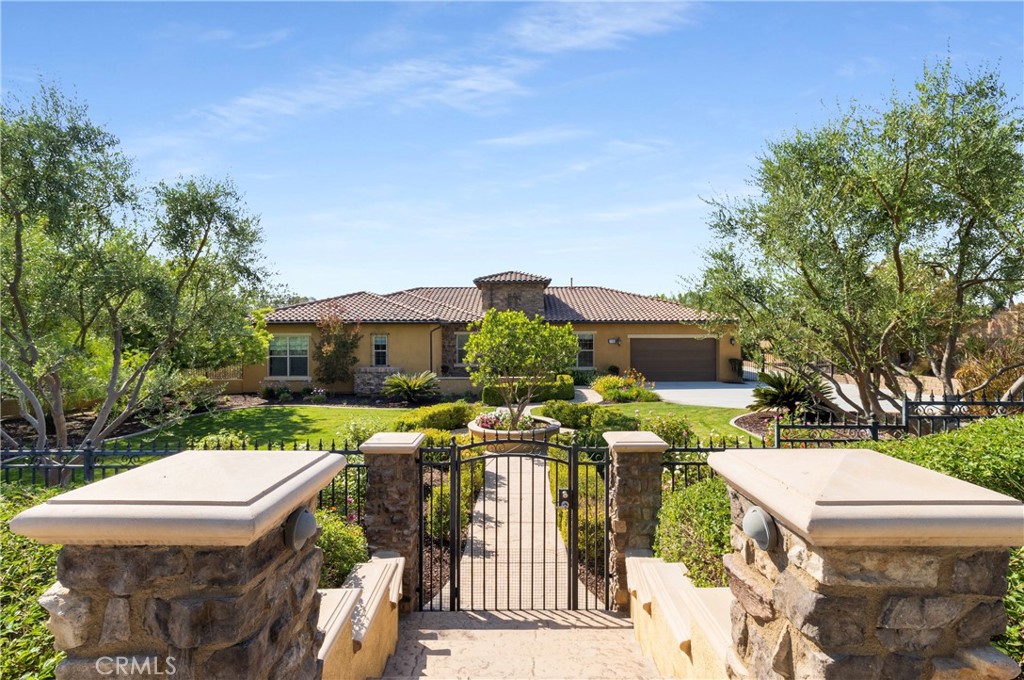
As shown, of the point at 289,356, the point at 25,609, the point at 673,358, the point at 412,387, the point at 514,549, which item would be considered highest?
the point at 289,356

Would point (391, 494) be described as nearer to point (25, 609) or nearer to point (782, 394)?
point (25, 609)

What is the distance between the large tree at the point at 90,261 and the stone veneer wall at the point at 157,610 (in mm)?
10325

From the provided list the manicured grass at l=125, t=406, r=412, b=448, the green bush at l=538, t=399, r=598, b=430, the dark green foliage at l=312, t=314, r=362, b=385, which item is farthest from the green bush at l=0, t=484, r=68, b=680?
the dark green foliage at l=312, t=314, r=362, b=385

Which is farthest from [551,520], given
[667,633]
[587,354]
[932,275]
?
[587,354]

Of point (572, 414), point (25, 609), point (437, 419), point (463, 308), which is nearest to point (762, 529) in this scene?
point (25, 609)

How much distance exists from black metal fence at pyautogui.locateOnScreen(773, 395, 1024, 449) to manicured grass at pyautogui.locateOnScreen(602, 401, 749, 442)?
277 cm

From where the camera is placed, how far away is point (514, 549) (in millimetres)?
8164

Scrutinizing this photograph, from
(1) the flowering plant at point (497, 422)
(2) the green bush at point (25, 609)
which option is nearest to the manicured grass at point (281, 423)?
(1) the flowering plant at point (497, 422)

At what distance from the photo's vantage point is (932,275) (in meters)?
12.5

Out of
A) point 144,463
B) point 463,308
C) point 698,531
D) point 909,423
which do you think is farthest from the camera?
point 463,308

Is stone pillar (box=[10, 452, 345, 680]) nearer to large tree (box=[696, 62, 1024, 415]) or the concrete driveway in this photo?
large tree (box=[696, 62, 1024, 415])

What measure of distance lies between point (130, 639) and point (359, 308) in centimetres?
2454

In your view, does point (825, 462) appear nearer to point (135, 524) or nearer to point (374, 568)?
point (135, 524)

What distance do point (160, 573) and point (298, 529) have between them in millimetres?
563
